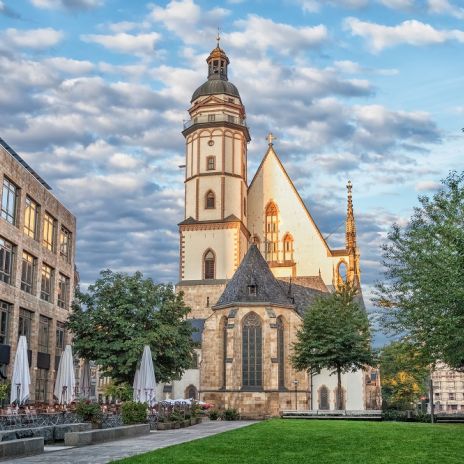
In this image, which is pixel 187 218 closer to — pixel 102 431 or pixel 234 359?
pixel 234 359

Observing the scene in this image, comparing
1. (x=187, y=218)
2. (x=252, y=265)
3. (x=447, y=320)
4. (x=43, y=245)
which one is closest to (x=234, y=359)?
(x=252, y=265)

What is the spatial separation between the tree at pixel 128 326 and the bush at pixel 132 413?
11.4m

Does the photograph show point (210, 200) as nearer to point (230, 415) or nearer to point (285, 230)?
point (285, 230)

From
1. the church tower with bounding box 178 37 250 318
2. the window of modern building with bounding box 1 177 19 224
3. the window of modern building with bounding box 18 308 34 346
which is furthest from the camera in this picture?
the church tower with bounding box 178 37 250 318

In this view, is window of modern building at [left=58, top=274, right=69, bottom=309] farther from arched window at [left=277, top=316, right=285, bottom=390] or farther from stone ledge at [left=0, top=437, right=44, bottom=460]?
stone ledge at [left=0, top=437, right=44, bottom=460]

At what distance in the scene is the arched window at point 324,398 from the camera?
60972mm

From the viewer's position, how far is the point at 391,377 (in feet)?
320

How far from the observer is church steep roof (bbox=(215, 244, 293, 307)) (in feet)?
183

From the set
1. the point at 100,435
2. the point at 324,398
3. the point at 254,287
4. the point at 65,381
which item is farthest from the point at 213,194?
the point at 100,435

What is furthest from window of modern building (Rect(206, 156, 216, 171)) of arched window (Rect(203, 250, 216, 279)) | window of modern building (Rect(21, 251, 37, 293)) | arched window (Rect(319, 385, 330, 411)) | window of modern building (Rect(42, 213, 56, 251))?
window of modern building (Rect(21, 251, 37, 293))

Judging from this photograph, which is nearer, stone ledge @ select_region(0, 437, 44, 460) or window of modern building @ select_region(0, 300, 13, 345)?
stone ledge @ select_region(0, 437, 44, 460)

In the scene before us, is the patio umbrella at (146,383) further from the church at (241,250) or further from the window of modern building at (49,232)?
the church at (241,250)

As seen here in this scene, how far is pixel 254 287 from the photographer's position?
55.8m

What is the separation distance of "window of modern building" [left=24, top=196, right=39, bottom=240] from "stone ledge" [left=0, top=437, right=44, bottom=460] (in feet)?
76.1
